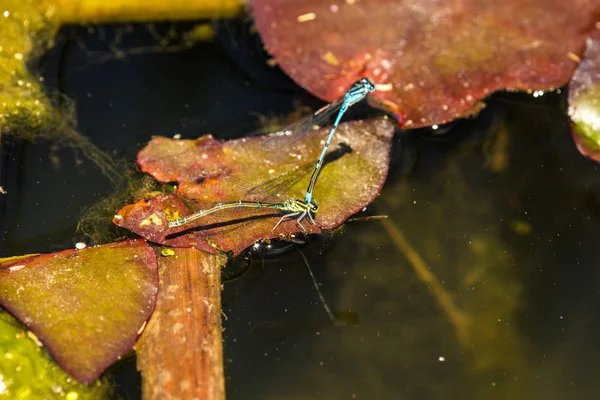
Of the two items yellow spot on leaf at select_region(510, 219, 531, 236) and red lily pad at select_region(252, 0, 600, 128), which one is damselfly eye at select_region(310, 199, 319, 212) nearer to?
red lily pad at select_region(252, 0, 600, 128)

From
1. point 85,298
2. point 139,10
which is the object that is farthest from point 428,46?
point 85,298

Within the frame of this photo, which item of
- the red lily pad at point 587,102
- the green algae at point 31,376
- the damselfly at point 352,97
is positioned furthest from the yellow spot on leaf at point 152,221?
the red lily pad at point 587,102

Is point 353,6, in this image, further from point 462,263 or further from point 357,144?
point 462,263

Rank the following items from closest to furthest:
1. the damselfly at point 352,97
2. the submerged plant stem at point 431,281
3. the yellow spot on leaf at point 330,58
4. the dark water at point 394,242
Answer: the dark water at point 394,242, the submerged plant stem at point 431,281, the damselfly at point 352,97, the yellow spot on leaf at point 330,58

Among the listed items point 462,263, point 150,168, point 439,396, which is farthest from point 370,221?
point 150,168

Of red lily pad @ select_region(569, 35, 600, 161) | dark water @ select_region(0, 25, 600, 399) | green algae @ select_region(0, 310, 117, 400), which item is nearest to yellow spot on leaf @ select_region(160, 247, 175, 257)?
dark water @ select_region(0, 25, 600, 399)

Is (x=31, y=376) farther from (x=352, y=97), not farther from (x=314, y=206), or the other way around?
(x=352, y=97)

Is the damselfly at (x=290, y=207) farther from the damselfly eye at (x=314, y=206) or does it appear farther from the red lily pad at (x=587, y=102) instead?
the red lily pad at (x=587, y=102)
